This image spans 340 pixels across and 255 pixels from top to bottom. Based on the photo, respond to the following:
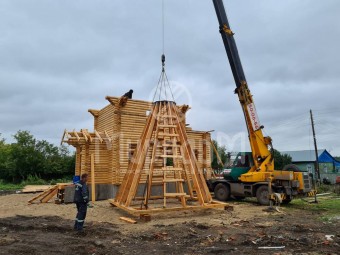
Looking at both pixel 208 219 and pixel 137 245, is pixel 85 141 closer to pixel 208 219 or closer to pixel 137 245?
pixel 208 219

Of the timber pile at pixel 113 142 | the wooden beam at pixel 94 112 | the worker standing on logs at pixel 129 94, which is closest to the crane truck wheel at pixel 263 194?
the timber pile at pixel 113 142

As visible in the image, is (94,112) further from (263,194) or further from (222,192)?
(263,194)

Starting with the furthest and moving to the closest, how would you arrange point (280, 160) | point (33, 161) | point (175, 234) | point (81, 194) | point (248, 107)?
point (280, 160), point (33, 161), point (248, 107), point (81, 194), point (175, 234)

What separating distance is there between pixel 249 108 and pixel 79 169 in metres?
9.98

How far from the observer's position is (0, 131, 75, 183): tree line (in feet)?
110

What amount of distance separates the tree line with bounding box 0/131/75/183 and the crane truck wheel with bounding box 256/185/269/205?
2369cm

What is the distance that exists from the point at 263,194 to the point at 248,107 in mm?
4048

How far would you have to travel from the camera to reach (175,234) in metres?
8.38

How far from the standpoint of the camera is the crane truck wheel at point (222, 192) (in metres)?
17.2

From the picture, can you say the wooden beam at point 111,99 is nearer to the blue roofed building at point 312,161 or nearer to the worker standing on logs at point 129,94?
the worker standing on logs at point 129,94

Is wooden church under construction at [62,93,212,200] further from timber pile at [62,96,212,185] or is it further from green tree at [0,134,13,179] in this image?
green tree at [0,134,13,179]

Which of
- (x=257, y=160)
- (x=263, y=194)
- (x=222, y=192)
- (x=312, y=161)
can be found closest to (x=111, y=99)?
(x=222, y=192)

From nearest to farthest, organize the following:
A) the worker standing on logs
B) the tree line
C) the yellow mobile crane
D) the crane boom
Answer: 1. the yellow mobile crane
2. the crane boom
3. the worker standing on logs
4. the tree line

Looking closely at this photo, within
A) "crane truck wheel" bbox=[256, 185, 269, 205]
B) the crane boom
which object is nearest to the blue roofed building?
the crane boom
